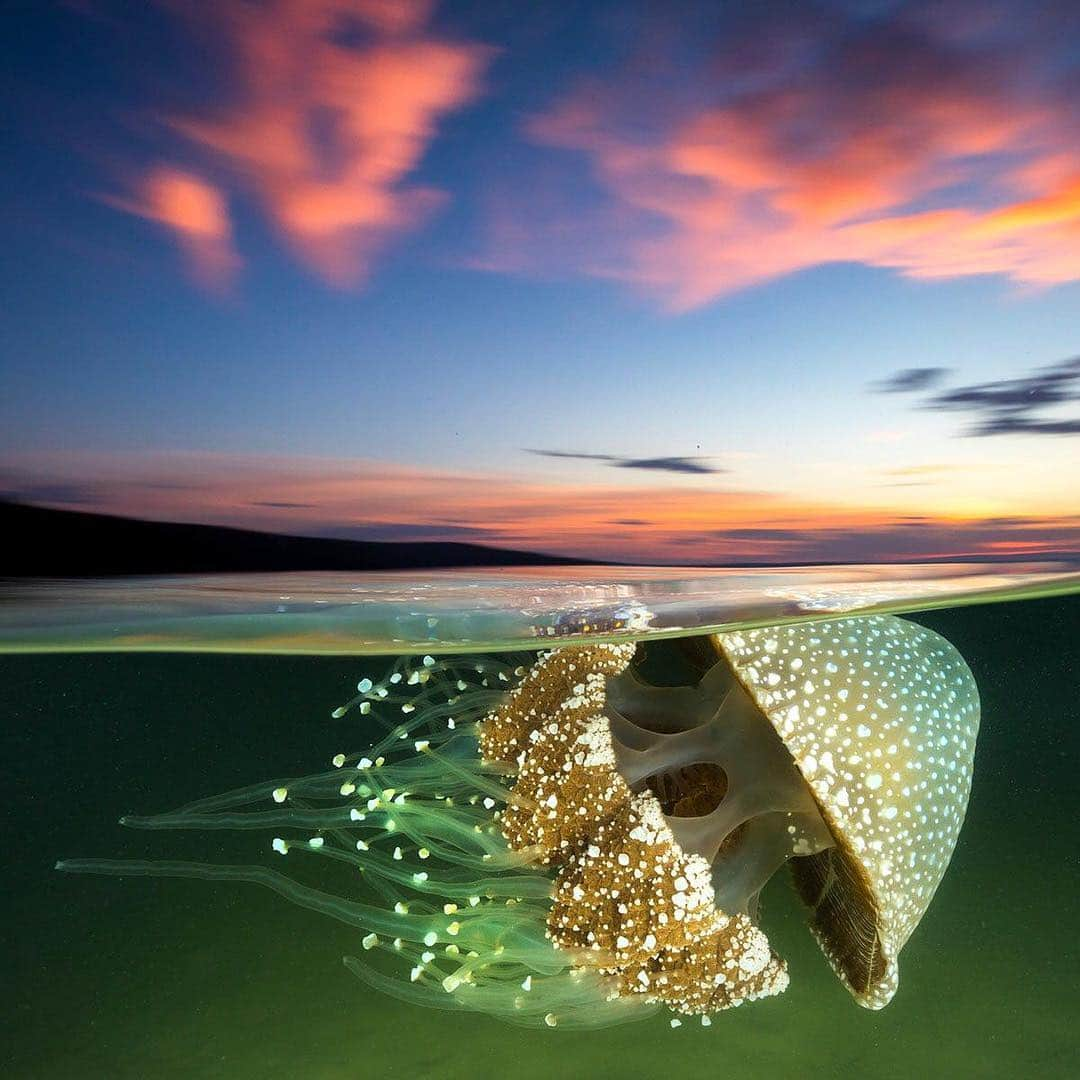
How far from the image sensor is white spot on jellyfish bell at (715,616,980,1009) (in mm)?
3078

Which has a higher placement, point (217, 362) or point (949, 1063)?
point (217, 362)

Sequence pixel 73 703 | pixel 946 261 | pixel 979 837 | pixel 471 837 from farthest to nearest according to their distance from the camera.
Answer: pixel 73 703, pixel 979 837, pixel 471 837, pixel 946 261

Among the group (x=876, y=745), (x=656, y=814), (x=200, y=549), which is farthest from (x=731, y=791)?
(x=200, y=549)

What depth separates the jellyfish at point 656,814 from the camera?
3.10 meters

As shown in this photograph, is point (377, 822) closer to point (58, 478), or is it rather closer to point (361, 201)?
point (58, 478)

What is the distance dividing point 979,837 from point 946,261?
5.34m

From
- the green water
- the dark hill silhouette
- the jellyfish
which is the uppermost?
the dark hill silhouette

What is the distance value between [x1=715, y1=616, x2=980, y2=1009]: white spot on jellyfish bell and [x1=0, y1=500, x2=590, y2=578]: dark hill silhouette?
88 cm

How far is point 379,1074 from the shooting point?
443 centimetres

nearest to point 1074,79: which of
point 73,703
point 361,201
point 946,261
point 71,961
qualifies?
point 946,261

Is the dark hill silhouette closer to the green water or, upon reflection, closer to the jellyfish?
the jellyfish

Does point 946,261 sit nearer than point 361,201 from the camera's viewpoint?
No

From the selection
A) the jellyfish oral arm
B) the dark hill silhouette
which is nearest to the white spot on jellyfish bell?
the jellyfish oral arm

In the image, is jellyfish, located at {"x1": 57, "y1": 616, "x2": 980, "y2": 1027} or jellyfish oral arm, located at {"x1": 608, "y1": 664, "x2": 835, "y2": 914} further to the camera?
jellyfish oral arm, located at {"x1": 608, "y1": 664, "x2": 835, "y2": 914}
